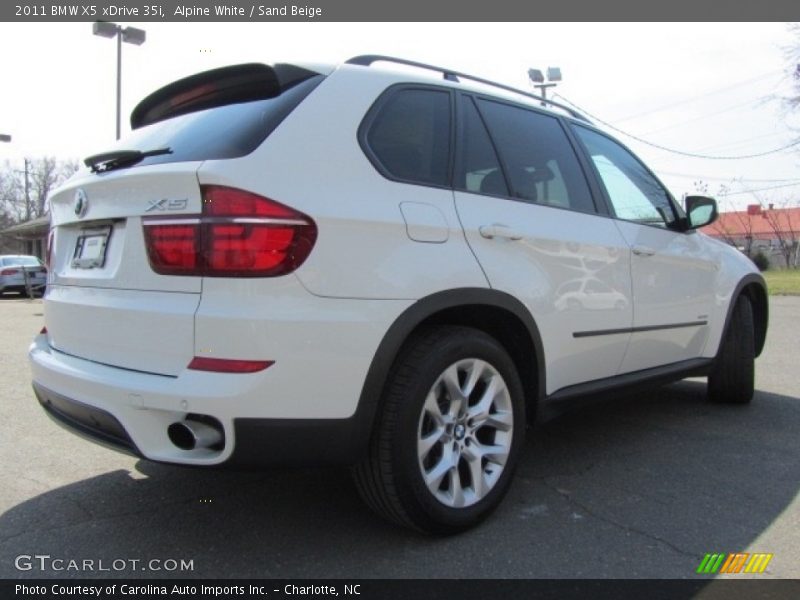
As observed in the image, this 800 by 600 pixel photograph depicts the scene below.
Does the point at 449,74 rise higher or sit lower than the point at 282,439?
higher

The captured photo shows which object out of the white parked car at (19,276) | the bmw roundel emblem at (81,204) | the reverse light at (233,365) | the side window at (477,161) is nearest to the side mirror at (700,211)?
the side window at (477,161)

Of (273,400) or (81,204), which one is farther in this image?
(81,204)

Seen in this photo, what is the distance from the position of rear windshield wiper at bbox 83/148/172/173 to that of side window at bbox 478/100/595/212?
148cm

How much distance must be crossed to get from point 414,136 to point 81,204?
4.58ft

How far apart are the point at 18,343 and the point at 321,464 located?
308 inches

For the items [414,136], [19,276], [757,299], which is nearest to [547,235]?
Result: [414,136]

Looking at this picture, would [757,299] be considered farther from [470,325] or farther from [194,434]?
[194,434]

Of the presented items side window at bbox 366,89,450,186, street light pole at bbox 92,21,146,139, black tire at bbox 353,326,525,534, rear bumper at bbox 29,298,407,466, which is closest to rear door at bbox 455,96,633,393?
side window at bbox 366,89,450,186

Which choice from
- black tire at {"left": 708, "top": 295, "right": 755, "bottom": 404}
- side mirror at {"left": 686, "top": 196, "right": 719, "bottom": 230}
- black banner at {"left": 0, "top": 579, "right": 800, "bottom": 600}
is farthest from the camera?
black tire at {"left": 708, "top": 295, "right": 755, "bottom": 404}

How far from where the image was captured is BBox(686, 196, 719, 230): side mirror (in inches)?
169

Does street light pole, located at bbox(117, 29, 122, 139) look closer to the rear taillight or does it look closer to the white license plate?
the white license plate

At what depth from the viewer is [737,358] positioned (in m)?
4.66

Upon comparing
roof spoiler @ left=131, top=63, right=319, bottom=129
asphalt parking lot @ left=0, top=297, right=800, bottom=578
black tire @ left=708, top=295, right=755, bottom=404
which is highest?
roof spoiler @ left=131, top=63, right=319, bottom=129

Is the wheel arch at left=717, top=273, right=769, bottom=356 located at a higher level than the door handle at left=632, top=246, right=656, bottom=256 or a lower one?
lower
